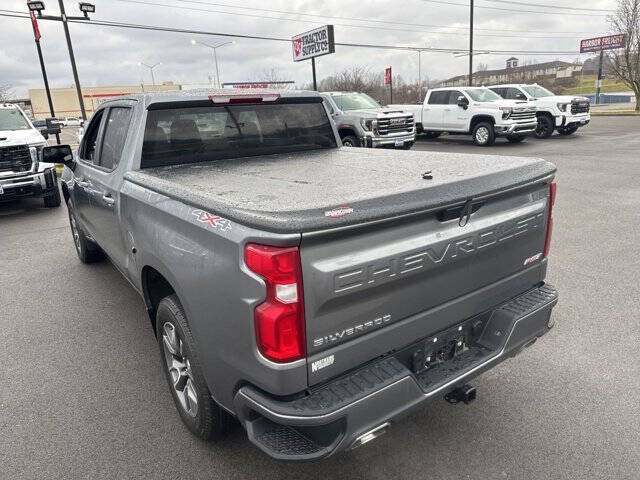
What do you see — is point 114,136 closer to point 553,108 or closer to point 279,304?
point 279,304

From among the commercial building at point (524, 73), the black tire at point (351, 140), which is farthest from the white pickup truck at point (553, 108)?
the commercial building at point (524, 73)

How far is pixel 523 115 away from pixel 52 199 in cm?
1470

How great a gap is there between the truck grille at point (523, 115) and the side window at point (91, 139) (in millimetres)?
14905

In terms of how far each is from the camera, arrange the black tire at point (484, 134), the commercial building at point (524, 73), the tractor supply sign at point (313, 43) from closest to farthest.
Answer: the black tire at point (484, 134)
the tractor supply sign at point (313, 43)
the commercial building at point (524, 73)

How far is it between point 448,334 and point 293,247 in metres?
1.08

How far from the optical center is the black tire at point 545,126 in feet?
61.5

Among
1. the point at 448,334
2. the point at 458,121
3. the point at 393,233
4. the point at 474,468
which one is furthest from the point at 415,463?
the point at 458,121

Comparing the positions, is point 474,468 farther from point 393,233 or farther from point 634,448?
point 393,233

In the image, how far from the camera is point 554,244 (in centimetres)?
611

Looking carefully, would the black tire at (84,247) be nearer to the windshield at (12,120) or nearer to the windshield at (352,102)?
the windshield at (12,120)

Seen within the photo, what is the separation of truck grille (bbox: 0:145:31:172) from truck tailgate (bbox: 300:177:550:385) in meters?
9.31

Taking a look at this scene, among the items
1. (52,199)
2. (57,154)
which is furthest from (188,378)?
(52,199)

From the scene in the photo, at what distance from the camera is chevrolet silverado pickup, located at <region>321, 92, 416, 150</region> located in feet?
49.0

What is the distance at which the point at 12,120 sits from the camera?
1042 cm
